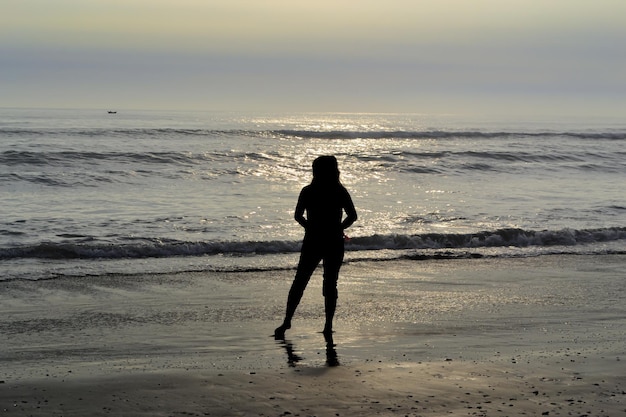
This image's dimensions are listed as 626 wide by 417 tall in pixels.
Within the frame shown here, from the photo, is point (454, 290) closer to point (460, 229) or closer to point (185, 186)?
point (460, 229)

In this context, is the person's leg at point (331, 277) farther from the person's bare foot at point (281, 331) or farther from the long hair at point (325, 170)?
the long hair at point (325, 170)

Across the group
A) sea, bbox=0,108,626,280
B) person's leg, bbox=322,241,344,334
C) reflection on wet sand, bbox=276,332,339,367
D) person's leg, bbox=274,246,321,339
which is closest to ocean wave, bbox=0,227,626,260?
sea, bbox=0,108,626,280

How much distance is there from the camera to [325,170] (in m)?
7.72

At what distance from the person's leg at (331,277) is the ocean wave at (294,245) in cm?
661

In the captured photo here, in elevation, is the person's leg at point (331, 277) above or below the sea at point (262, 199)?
above

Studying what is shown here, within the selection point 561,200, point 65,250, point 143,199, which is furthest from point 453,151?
point 65,250

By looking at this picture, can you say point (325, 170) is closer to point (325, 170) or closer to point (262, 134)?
point (325, 170)

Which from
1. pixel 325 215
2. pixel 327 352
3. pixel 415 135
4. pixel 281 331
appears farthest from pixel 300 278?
pixel 415 135

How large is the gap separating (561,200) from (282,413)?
64.2 ft

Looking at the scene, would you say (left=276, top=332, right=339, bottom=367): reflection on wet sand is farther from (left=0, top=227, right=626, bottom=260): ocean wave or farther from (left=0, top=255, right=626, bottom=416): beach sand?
(left=0, top=227, right=626, bottom=260): ocean wave

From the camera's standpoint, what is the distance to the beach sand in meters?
5.59

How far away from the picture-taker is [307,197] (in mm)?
7844

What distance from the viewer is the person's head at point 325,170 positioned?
7723mm

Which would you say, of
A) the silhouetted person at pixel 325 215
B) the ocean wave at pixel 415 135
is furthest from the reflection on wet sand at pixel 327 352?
the ocean wave at pixel 415 135
